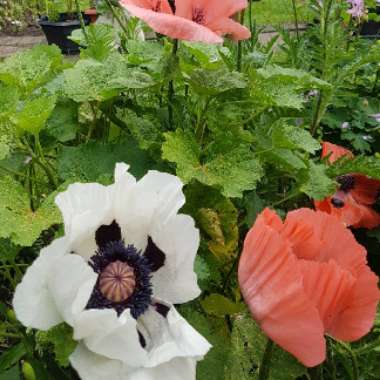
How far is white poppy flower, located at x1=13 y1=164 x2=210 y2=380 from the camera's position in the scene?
16.8 inches

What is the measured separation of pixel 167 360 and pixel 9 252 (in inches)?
8.2

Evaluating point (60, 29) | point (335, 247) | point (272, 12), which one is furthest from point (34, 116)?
point (272, 12)

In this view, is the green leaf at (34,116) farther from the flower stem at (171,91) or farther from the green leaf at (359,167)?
the green leaf at (359,167)

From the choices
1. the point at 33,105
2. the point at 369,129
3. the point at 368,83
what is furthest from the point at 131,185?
the point at 368,83

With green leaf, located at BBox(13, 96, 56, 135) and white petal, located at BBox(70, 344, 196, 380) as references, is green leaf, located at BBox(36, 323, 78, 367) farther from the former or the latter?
green leaf, located at BBox(13, 96, 56, 135)

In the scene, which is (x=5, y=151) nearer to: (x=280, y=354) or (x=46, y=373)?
(x=46, y=373)

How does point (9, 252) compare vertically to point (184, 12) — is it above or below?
below

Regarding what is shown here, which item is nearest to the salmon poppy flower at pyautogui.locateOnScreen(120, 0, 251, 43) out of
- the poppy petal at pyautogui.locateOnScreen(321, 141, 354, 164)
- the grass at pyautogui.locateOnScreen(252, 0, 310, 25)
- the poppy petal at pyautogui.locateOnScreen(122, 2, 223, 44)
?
the poppy petal at pyautogui.locateOnScreen(122, 2, 223, 44)

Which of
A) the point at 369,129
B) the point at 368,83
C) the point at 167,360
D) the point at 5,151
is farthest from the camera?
the point at 368,83

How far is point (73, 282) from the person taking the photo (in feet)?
1.38

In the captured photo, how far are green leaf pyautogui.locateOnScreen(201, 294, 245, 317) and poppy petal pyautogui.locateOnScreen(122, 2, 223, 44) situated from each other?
0.22 metres

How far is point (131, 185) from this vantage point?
0.47m

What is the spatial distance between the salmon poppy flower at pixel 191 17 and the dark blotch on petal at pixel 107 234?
0.18 meters

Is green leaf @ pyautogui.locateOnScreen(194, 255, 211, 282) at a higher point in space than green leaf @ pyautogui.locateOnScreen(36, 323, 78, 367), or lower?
lower
